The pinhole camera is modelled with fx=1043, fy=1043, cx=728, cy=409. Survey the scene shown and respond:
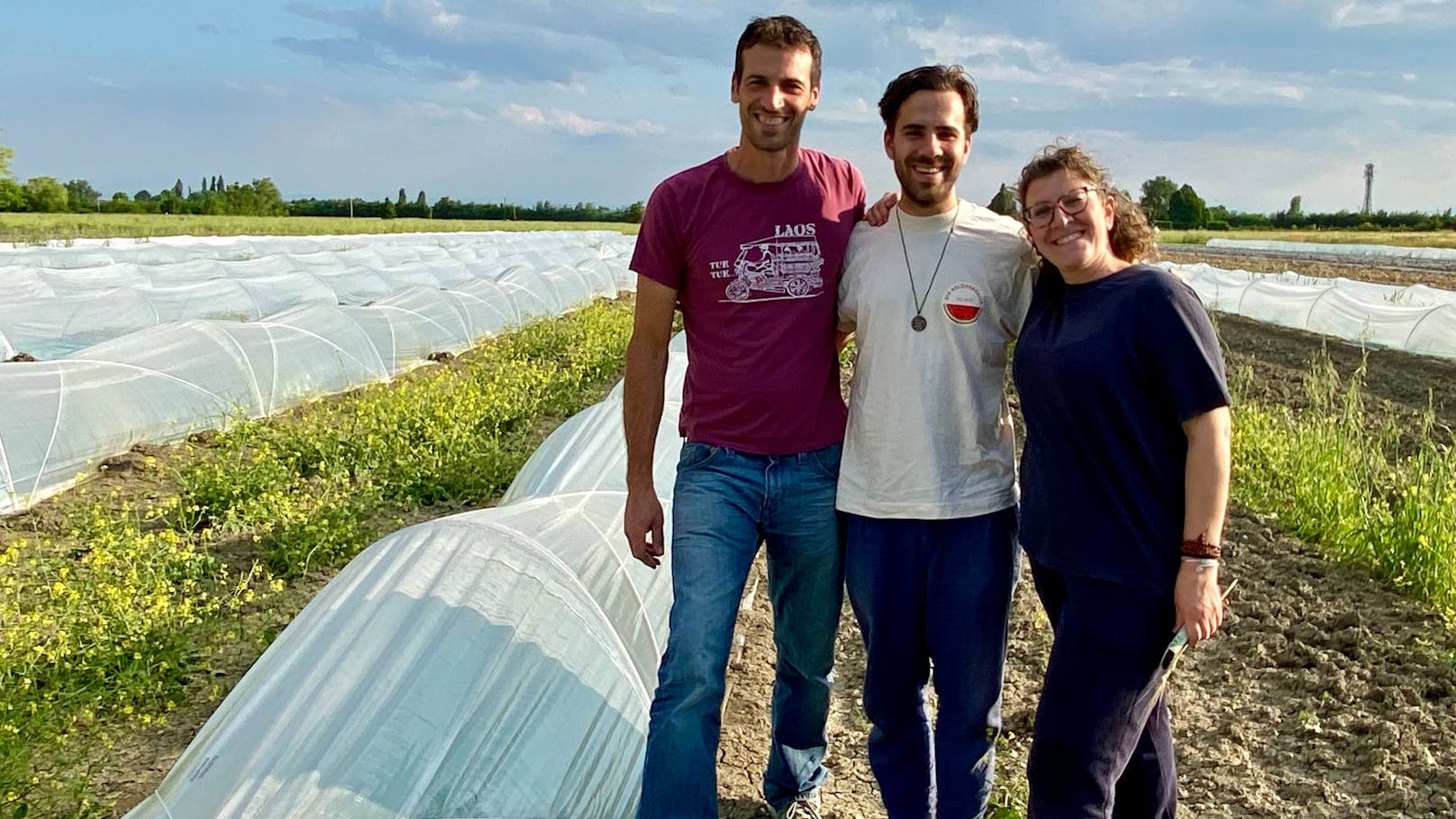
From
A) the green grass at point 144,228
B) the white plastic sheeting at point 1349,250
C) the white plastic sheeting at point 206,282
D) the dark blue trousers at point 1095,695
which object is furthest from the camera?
the white plastic sheeting at point 1349,250

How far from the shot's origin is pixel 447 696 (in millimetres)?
2102

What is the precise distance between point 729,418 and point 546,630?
66 centimetres

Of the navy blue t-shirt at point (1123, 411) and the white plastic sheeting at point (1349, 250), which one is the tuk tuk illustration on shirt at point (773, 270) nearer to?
the navy blue t-shirt at point (1123, 411)

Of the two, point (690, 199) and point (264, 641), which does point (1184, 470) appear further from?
point (264, 641)

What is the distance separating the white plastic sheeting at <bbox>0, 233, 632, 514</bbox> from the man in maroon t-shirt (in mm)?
4753

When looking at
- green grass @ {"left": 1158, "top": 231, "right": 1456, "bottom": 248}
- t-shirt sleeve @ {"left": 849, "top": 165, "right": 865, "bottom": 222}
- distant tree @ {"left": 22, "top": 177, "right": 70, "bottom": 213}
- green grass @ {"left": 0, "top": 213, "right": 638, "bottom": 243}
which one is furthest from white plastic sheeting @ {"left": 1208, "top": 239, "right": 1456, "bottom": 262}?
distant tree @ {"left": 22, "top": 177, "right": 70, "bottom": 213}

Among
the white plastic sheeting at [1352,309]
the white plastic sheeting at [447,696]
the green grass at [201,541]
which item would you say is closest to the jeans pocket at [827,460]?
the white plastic sheeting at [447,696]

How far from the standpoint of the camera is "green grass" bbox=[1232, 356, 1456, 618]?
3.88m

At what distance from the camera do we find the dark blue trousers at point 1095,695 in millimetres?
1823

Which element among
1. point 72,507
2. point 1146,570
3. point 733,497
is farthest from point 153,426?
point 1146,570

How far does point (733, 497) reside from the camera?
2209 millimetres

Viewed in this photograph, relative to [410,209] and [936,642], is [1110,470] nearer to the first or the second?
[936,642]

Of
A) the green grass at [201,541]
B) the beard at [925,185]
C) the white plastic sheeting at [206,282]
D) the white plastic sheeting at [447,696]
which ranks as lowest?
the green grass at [201,541]

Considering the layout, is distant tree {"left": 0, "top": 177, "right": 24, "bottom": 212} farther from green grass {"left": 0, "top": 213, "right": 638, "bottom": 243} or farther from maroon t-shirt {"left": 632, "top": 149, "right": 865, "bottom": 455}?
maroon t-shirt {"left": 632, "top": 149, "right": 865, "bottom": 455}
